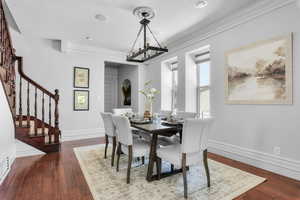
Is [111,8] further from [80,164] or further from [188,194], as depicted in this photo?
[188,194]

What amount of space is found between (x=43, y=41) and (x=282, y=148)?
5851 mm

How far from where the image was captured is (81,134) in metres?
5.03

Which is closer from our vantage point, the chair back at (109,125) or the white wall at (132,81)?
the chair back at (109,125)

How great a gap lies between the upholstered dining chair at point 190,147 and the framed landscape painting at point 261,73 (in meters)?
1.33

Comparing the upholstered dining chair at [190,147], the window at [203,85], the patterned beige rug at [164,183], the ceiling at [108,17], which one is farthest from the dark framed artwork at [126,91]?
the upholstered dining chair at [190,147]

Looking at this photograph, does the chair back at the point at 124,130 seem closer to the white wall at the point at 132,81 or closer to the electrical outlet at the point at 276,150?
the electrical outlet at the point at 276,150

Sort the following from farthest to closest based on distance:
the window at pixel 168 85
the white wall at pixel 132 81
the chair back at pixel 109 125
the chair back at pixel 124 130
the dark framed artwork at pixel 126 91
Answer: the dark framed artwork at pixel 126 91 → the white wall at pixel 132 81 → the window at pixel 168 85 → the chair back at pixel 109 125 → the chair back at pixel 124 130

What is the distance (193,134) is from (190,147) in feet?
0.53

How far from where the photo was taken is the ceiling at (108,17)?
277 centimetres

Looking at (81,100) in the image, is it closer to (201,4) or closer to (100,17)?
(100,17)

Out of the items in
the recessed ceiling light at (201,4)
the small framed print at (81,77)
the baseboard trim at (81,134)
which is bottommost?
the baseboard trim at (81,134)

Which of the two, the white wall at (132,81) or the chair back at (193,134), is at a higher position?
the white wall at (132,81)

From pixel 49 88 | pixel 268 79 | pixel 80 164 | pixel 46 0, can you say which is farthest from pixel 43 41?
pixel 268 79

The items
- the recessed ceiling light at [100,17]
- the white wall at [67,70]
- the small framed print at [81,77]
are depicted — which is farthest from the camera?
the small framed print at [81,77]
